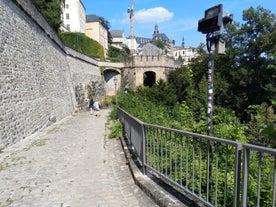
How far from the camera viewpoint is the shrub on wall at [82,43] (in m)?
43.1

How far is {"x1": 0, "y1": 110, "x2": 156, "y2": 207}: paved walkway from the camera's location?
176 inches

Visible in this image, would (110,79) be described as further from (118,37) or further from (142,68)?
(118,37)

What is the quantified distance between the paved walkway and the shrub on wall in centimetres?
3501

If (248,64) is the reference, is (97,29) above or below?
above

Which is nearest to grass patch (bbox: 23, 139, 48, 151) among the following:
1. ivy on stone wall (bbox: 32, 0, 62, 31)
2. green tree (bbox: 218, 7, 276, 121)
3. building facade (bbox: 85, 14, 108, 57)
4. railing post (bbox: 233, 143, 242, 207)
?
railing post (bbox: 233, 143, 242, 207)

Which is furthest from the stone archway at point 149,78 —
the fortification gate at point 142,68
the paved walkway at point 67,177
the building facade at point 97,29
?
the paved walkway at point 67,177

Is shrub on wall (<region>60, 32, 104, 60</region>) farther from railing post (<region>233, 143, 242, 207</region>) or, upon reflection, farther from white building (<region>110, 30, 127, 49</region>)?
white building (<region>110, 30, 127, 49</region>)

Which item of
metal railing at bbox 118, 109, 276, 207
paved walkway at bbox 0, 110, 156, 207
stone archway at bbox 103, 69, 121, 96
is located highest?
stone archway at bbox 103, 69, 121, 96

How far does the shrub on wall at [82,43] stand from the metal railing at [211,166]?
38.8 metres

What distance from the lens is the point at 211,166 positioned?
3832 millimetres


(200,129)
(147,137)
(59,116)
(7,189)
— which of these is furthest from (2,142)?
(59,116)

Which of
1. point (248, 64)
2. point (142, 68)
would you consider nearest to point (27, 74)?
point (248, 64)

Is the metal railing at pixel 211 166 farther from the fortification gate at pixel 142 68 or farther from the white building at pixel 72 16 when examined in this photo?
the white building at pixel 72 16

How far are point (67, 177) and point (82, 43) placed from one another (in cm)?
4168
